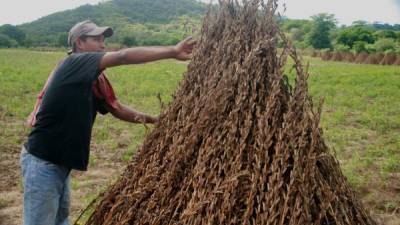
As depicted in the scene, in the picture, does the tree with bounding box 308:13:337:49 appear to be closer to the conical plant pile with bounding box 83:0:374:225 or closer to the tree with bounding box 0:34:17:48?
the tree with bounding box 0:34:17:48

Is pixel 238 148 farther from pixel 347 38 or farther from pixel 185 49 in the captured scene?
pixel 347 38

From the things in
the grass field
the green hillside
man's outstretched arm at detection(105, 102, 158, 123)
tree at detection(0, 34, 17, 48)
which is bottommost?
tree at detection(0, 34, 17, 48)

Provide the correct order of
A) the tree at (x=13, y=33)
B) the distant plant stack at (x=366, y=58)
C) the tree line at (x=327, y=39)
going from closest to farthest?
the distant plant stack at (x=366, y=58) → the tree line at (x=327, y=39) → the tree at (x=13, y=33)

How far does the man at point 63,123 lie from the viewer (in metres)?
3.37

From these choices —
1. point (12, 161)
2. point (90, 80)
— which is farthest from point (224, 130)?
point (12, 161)

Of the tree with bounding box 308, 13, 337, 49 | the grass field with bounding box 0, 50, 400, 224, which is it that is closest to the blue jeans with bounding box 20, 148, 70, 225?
the grass field with bounding box 0, 50, 400, 224

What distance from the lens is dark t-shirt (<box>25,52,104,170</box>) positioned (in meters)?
3.44

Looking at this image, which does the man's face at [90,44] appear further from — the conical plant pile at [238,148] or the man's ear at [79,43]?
the conical plant pile at [238,148]

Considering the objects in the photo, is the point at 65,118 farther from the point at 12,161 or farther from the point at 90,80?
the point at 12,161

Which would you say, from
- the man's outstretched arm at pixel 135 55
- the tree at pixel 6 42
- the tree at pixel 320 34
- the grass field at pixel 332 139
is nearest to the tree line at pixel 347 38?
the tree at pixel 320 34

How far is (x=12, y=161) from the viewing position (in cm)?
811

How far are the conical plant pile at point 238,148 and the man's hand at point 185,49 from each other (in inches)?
4.9

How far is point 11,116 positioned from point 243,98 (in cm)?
1083

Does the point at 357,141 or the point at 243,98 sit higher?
the point at 243,98
